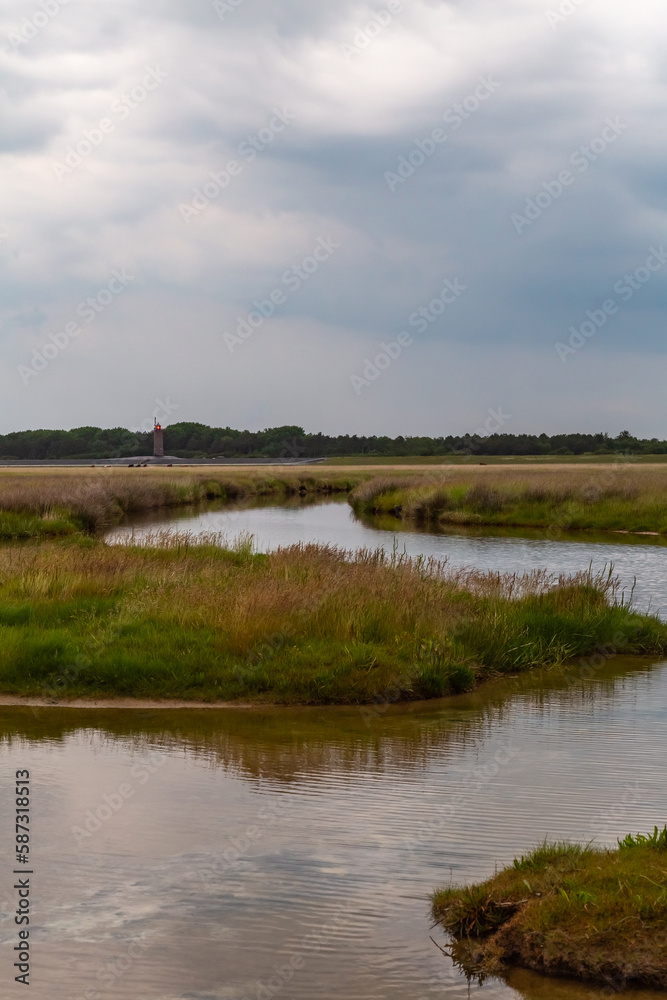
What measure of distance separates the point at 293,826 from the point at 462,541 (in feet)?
77.5

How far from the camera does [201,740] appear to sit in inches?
360

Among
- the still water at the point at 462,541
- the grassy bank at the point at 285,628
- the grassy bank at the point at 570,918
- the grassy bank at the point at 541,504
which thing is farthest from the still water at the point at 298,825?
the grassy bank at the point at 541,504

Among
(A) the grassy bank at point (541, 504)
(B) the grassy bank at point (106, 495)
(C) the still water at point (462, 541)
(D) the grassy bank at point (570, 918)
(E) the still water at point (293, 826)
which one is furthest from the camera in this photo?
(A) the grassy bank at point (541, 504)

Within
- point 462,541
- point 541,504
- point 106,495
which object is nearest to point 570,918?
point 462,541

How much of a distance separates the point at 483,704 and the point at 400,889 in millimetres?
5031

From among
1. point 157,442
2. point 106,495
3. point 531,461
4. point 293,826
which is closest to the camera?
point 293,826

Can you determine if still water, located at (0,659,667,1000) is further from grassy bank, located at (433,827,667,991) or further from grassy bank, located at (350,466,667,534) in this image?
grassy bank, located at (350,466,667,534)

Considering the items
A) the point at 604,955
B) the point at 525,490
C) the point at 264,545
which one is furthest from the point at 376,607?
the point at 525,490

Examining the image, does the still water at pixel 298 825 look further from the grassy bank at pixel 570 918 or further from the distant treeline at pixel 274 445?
the distant treeline at pixel 274 445

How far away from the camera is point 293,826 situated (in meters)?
6.83

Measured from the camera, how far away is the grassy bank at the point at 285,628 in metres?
10.7

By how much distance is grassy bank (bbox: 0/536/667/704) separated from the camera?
421 inches

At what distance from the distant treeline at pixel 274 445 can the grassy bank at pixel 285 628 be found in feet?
394

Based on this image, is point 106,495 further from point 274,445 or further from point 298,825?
point 274,445
